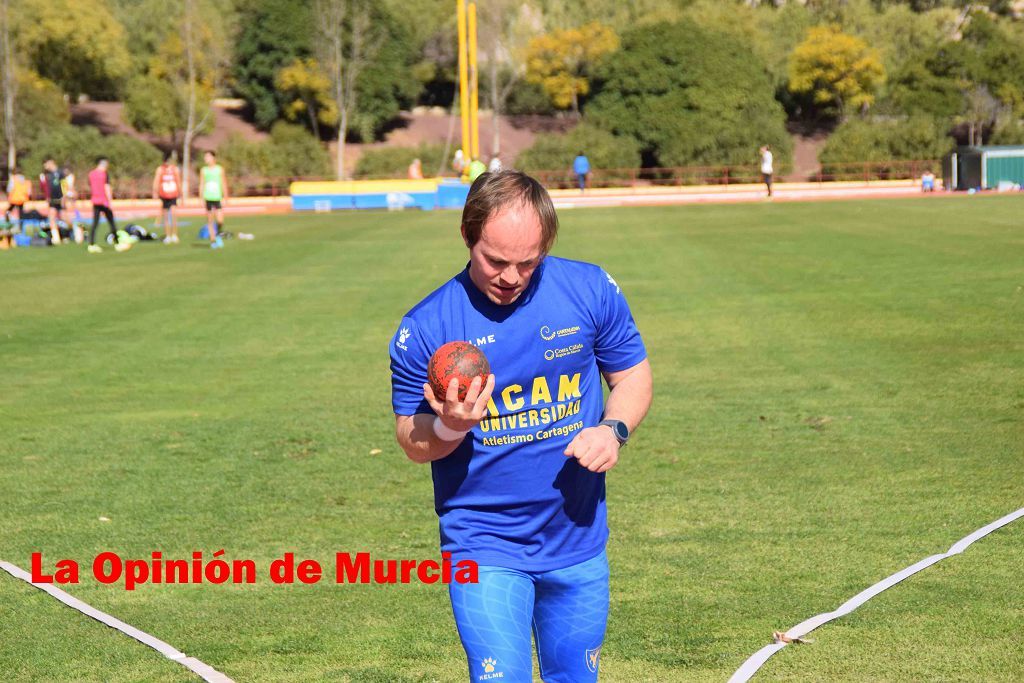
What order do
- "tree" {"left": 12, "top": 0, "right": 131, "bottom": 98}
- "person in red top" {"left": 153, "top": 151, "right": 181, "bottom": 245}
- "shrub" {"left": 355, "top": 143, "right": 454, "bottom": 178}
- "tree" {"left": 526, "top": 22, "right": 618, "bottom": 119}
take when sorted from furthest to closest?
"tree" {"left": 526, "top": 22, "right": 618, "bottom": 119}, "tree" {"left": 12, "top": 0, "right": 131, "bottom": 98}, "shrub" {"left": 355, "top": 143, "right": 454, "bottom": 178}, "person in red top" {"left": 153, "top": 151, "right": 181, "bottom": 245}

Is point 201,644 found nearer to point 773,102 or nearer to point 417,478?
point 417,478

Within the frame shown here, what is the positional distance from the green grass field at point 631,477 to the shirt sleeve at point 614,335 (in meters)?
2.01

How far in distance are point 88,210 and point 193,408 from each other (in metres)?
46.8

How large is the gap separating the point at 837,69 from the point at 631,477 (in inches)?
3086

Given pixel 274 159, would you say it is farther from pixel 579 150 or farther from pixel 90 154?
pixel 579 150

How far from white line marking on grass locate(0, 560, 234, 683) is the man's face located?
2763 mm

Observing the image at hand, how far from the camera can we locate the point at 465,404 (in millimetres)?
3598

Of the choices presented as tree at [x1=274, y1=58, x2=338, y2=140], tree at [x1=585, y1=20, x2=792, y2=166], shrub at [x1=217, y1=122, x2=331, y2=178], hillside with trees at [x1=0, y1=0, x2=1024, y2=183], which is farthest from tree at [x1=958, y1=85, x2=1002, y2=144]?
tree at [x1=274, y1=58, x2=338, y2=140]

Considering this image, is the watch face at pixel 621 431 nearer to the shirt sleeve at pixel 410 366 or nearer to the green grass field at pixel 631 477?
the shirt sleeve at pixel 410 366

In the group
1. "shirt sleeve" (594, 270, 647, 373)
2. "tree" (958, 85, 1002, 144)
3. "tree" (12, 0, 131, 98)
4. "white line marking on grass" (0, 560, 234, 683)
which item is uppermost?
"tree" (12, 0, 131, 98)

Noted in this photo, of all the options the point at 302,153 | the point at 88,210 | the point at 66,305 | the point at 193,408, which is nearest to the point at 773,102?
the point at 302,153

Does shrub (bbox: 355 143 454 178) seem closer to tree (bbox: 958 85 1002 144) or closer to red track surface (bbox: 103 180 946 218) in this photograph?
red track surface (bbox: 103 180 946 218)

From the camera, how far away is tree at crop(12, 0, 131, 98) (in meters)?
74.4

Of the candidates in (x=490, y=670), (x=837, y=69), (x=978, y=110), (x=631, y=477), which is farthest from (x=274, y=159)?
(x=490, y=670)
